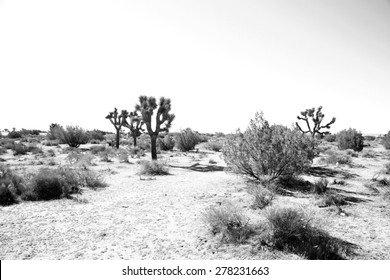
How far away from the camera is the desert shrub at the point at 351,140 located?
1068 inches

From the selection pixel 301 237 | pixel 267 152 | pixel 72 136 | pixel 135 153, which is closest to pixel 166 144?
pixel 135 153

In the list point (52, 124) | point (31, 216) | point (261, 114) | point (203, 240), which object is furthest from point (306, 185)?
point (52, 124)

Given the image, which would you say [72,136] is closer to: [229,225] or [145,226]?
[145,226]

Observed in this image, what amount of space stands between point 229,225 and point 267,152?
183 inches

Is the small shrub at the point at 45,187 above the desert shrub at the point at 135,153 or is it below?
below

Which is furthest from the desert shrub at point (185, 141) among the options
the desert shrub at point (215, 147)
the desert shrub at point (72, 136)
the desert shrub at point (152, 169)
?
the desert shrub at point (152, 169)

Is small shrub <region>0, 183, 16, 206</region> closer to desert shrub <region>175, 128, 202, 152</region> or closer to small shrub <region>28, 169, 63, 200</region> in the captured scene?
small shrub <region>28, 169, 63, 200</region>

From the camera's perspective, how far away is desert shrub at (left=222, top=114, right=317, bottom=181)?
9.38m

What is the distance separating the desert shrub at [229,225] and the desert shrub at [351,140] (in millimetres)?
27904

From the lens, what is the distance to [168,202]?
843 cm

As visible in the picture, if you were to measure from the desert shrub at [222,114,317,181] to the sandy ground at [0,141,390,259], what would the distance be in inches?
49.4

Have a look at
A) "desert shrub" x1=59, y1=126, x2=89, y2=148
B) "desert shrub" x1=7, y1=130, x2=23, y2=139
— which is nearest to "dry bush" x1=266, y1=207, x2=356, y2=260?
"desert shrub" x1=59, y1=126, x2=89, y2=148

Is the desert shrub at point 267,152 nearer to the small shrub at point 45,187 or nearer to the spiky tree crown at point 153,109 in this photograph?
the small shrub at point 45,187
